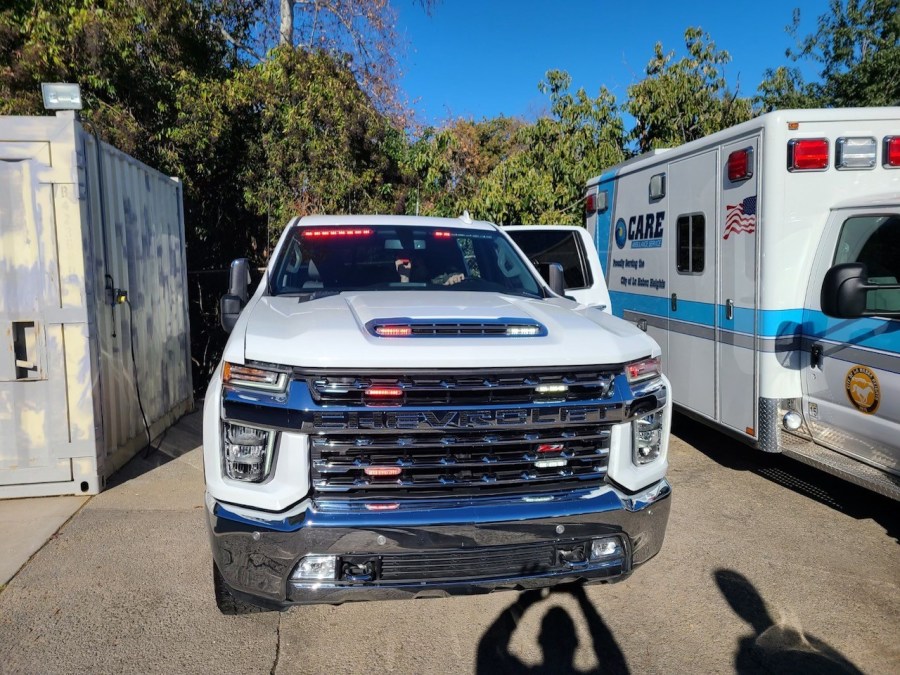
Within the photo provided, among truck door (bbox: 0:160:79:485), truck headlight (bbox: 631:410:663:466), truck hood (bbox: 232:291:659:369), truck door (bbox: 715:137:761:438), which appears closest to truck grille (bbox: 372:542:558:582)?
truck headlight (bbox: 631:410:663:466)

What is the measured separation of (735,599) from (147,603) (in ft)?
10.5

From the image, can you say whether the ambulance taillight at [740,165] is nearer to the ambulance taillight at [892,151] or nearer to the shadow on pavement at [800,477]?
the ambulance taillight at [892,151]

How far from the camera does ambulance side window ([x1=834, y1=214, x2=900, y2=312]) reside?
14.9 feet

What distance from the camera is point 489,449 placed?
297 centimetres

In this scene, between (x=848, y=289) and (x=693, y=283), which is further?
(x=693, y=283)

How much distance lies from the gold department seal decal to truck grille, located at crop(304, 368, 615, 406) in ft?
7.64

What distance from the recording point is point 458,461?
9.65 feet

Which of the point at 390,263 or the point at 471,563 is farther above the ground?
the point at 390,263

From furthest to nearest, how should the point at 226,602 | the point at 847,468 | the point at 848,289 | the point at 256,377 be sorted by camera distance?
the point at 847,468 → the point at 848,289 → the point at 226,602 → the point at 256,377

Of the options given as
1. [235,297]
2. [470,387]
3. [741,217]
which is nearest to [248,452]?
[470,387]

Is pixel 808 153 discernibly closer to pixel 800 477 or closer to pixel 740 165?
pixel 740 165

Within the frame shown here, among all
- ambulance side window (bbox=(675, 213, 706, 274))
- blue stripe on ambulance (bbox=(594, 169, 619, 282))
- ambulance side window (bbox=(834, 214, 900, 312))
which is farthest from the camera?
blue stripe on ambulance (bbox=(594, 169, 619, 282))

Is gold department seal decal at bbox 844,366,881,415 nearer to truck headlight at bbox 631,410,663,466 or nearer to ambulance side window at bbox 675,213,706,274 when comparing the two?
ambulance side window at bbox 675,213,706,274

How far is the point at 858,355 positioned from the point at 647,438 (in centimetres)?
219
